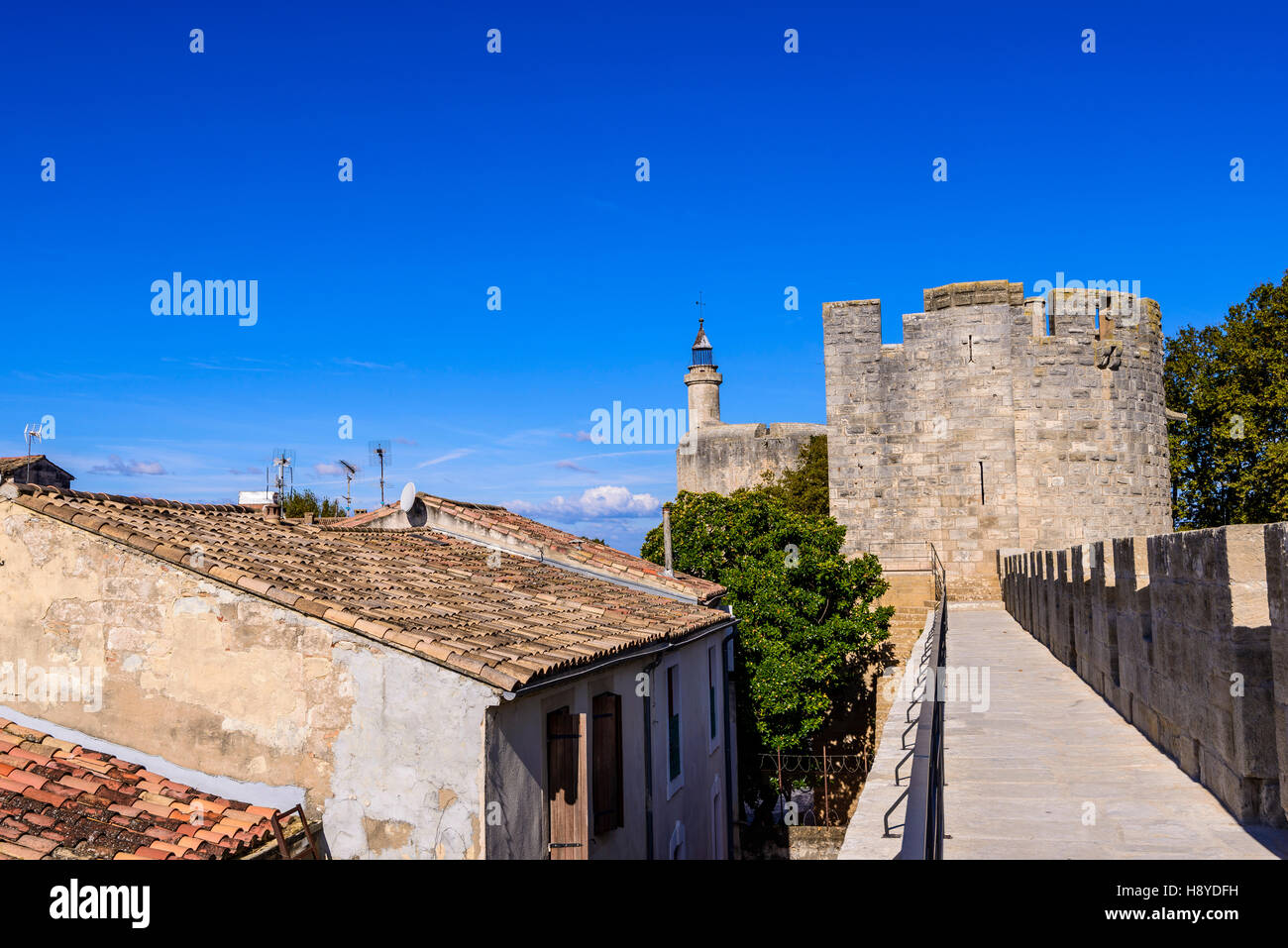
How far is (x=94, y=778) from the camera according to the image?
8.02m

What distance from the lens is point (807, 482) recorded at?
41.8m

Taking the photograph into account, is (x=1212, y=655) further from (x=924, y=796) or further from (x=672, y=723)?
(x=672, y=723)

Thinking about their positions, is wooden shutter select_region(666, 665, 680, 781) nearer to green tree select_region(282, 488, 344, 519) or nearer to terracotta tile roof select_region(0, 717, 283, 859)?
terracotta tile roof select_region(0, 717, 283, 859)

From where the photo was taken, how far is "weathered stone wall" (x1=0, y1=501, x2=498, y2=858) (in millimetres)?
7688

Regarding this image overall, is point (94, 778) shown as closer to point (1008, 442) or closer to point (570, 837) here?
point (570, 837)

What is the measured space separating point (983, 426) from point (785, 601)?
714 cm

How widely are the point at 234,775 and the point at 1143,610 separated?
6.94 metres

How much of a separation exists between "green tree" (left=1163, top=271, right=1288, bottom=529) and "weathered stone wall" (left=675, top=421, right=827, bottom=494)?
17.7 meters

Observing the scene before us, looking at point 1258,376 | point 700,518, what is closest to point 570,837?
point 700,518

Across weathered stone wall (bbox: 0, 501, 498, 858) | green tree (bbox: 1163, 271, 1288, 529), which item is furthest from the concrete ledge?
green tree (bbox: 1163, 271, 1288, 529)

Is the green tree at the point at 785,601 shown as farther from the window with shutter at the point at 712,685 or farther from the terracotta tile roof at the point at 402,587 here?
the terracotta tile roof at the point at 402,587

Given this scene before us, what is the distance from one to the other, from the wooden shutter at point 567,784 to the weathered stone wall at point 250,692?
4.90ft
